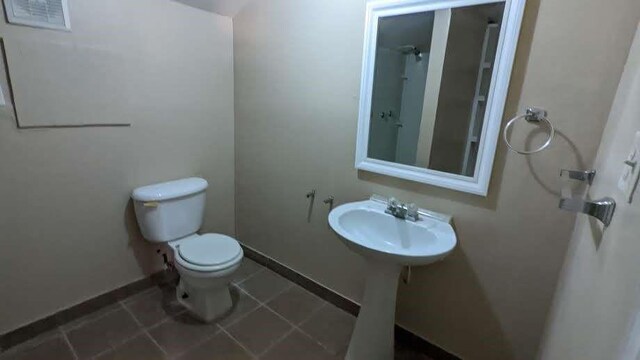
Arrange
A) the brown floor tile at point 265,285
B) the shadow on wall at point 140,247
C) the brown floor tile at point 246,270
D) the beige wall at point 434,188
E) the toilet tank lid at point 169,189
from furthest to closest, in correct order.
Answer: the brown floor tile at point 246,270 < the brown floor tile at point 265,285 < the shadow on wall at point 140,247 < the toilet tank lid at point 169,189 < the beige wall at point 434,188

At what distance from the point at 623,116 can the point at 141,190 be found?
7.01 feet

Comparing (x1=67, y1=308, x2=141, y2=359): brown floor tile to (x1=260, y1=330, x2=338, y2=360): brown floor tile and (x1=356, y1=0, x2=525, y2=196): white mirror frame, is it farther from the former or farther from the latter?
(x1=356, y1=0, x2=525, y2=196): white mirror frame

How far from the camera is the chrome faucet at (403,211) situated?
141 centimetres

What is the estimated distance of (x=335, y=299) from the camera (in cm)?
192

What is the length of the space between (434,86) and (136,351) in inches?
78.5

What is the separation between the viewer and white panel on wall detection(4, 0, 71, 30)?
4.17 ft

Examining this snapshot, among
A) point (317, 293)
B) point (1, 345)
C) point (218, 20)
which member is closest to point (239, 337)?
point (317, 293)

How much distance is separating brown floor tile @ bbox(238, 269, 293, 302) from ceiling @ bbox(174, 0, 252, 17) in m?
1.85

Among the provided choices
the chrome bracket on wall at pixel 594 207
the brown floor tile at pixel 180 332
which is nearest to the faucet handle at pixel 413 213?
the chrome bracket on wall at pixel 594 207

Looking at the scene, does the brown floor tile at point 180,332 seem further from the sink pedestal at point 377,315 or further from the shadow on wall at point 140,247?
the sink pedestal at point 377,315

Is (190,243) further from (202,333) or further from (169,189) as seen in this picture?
(202,333)

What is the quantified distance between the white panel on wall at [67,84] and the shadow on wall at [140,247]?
0.54 meters

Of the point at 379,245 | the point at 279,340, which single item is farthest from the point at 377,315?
the point at 279,340

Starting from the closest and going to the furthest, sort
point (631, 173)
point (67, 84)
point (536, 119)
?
point (631, 173)
point (536, 119)
point (67, 84)
